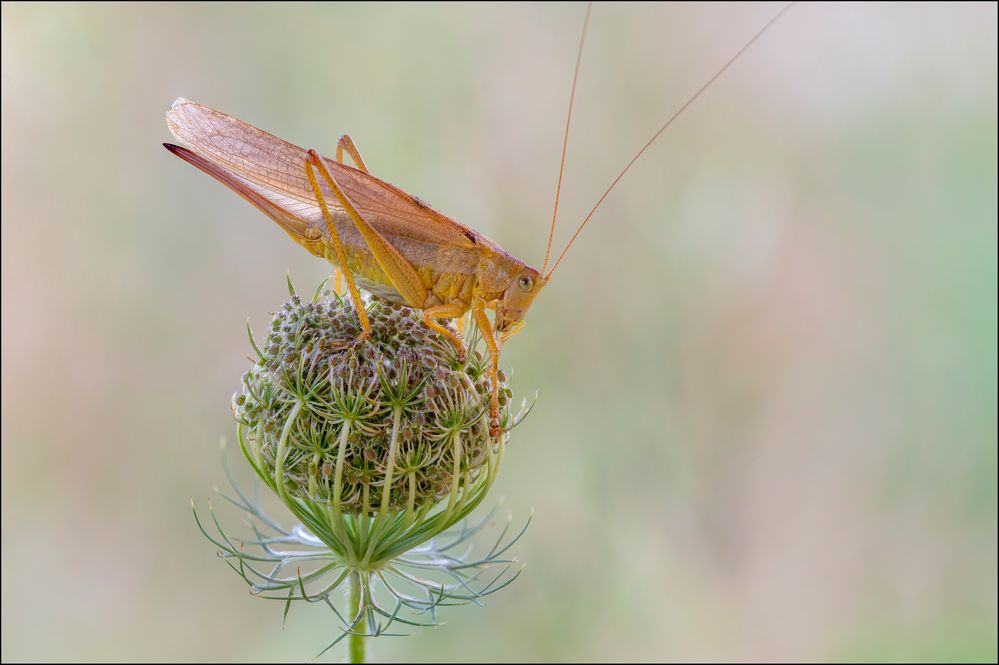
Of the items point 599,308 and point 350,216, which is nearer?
point 350,216

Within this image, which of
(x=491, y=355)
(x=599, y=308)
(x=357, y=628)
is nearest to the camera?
(x=357, y=628)

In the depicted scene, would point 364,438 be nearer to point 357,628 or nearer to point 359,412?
point 359,412

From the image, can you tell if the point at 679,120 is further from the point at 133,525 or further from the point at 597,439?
the point at 133,525

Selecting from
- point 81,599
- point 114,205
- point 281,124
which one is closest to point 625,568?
point 81,599

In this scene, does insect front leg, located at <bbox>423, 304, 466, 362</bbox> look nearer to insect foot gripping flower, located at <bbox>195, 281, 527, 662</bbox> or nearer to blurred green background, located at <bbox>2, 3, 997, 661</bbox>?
insect foot gripping flower, located at <bbox>195, 281, 527, 662</bbox>

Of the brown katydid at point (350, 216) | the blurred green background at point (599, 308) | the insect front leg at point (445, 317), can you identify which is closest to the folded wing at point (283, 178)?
the brown katydid at point (350, 216)

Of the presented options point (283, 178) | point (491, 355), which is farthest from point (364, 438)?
point (283, 178)
